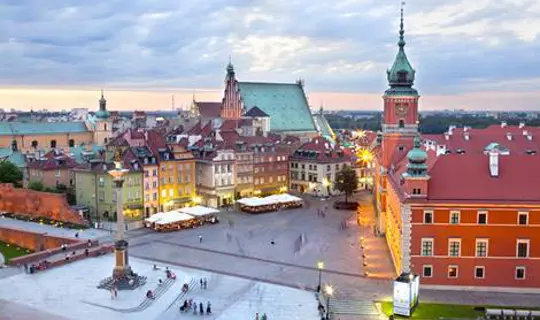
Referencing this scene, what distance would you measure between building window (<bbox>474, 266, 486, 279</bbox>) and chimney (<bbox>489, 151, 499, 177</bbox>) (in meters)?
6.75

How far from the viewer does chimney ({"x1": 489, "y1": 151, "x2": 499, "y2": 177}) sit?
135ft

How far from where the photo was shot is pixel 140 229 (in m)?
59.8

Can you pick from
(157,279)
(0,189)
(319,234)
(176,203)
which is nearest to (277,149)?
(176,203)

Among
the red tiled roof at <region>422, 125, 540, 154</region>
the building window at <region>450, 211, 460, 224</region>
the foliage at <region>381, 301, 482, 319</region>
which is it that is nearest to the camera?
the foliage at <region>381, 301, 482, 319</region>

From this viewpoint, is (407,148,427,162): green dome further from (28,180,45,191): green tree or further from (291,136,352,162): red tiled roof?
(28,180,45,191): green tree

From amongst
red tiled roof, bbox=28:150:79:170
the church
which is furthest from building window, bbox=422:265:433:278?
the church

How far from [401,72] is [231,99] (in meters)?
54.2

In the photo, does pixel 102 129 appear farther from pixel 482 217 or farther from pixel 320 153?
pixel 482 217

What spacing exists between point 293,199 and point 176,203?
1452 centimetres

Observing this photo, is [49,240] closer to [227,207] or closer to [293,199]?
[227,207]

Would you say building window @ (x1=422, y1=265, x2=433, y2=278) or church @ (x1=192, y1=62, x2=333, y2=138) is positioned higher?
church @ (x1=192, y1=62, x2=333, y2=138)

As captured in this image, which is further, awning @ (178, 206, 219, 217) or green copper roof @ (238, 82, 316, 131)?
green copper roof @ (238, 82, 316, 131)

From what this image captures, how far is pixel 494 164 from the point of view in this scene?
4147cm

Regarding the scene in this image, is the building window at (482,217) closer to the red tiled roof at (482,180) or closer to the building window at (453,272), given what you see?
the red tiled roof at (482,180)
